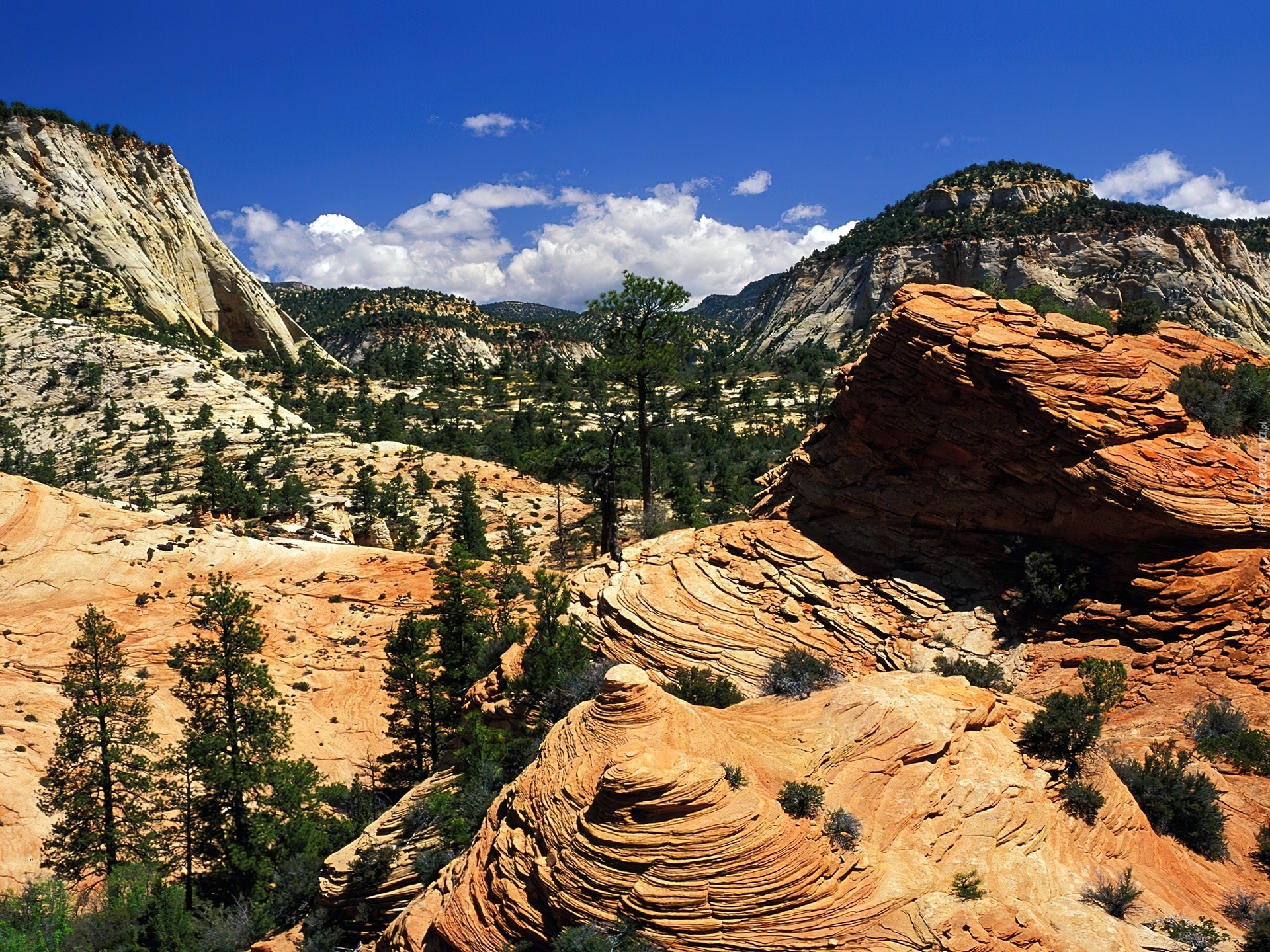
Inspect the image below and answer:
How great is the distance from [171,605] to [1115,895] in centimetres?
2857

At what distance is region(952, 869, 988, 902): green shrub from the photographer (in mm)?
8195

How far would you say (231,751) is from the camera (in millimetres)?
16625

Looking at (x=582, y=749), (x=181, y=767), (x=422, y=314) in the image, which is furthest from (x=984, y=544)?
(x=422, y=314)

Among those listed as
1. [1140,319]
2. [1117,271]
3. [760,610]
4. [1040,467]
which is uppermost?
[1117,271]

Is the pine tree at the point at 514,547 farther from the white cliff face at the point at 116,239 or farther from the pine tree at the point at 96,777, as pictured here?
the white cliff face at the point at 116,239

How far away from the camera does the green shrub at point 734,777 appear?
29.4ft

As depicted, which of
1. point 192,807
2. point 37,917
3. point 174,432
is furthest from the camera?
point 174,432

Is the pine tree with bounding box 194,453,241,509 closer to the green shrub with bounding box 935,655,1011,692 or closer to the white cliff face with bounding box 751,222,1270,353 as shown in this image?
the green shrub with bounding box 935,655,1011,692

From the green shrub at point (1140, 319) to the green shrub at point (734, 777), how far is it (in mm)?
16824

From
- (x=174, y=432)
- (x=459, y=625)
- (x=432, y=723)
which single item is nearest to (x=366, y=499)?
(x=174, y=432)

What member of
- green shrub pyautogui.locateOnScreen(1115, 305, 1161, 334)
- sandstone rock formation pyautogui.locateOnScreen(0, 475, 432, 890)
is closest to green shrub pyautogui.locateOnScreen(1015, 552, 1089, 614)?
green shrub pyautogui.locateOnScreen(1115, 305, 1161, 334)

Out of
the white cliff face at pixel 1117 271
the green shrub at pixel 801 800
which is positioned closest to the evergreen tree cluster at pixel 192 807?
the green shrub at pixel 801 800

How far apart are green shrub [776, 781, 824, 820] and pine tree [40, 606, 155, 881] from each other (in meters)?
15.8

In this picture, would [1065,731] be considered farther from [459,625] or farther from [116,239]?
[116,239]
